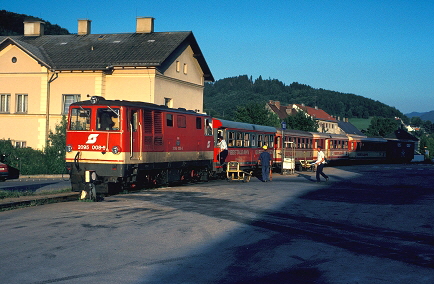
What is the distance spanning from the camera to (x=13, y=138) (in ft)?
119

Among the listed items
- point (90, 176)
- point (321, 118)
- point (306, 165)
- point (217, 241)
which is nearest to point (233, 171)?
point (90, 176)

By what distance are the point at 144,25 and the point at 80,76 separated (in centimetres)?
715

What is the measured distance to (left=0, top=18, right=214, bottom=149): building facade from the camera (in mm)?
33938

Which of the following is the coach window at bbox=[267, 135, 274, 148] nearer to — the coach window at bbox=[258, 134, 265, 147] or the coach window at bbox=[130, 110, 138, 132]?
the coach window at bbox=[258, 134, 265, 147]

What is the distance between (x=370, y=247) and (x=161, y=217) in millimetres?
5099

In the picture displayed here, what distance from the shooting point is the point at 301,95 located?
184625 mm

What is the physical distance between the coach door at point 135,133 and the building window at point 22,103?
21.2m

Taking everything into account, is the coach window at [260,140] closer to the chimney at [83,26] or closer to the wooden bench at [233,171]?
the wooden bench at [233,171]

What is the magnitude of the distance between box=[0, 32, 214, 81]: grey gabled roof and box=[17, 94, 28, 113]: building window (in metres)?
3.05

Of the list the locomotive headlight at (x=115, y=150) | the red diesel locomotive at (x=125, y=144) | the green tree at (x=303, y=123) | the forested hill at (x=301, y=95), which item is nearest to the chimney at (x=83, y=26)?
the red diesel locomotive at (x=125, y=144)

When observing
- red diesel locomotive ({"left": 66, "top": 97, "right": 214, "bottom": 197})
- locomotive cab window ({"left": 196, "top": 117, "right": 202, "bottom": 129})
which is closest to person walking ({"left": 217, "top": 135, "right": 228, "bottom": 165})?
locomotive cab window ({"left": 196, "top": 117, "right": 202, "bottom": 129})

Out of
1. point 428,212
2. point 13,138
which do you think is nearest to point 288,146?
point 13,138

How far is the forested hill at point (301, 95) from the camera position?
175 m

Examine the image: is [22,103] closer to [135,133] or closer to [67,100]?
[67,100]
